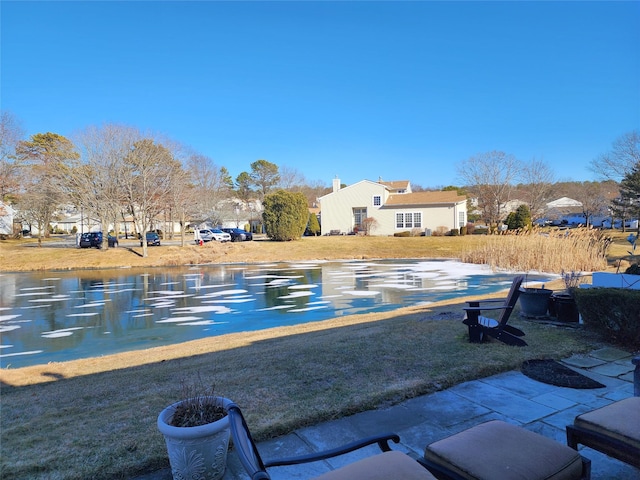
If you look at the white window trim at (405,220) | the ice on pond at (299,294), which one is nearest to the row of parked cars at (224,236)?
the white window trim at (405,220)

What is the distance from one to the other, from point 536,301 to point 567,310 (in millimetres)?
455

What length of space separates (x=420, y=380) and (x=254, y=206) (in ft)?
179

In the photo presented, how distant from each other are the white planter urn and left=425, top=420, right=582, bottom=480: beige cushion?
117cm

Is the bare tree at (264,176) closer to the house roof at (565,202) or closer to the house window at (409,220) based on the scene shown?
the house window at (409,220)

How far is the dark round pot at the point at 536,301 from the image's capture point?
255 inches

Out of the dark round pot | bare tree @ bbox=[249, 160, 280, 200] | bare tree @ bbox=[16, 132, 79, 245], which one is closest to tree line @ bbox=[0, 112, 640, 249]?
bare tree @ bbox=[16, 132, 79, 245]

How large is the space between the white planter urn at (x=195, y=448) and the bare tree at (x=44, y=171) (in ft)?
94.8

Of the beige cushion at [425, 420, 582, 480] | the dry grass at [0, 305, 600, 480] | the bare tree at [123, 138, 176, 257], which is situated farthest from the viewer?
the bare tree at [123, 138, 176, 257]

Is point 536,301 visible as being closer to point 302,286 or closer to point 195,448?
point 195,448

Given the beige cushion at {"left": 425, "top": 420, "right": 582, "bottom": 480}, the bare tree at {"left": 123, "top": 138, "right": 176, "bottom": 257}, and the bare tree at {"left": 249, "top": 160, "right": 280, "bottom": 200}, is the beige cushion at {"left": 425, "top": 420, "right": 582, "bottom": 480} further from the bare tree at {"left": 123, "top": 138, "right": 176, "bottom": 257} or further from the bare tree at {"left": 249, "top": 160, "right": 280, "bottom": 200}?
the bare tree at {"left": 249, "top": 160, "right": 280, "bottom": 200}

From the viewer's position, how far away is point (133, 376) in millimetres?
4871

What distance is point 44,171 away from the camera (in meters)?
29.4

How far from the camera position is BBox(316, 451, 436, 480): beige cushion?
1.62 m

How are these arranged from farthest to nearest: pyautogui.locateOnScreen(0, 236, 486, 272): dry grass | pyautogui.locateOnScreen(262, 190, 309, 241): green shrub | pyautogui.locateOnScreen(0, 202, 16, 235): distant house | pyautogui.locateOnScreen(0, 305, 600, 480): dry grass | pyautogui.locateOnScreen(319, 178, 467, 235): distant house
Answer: pyautogui.locateOnScreen(0, 202, 16, 235): distant house < pyautogui.locateOnScreen(319, 178, 467, 235): distant house < pyautogui.locateOnScreen(262, 190, 309, 241): green shrub < pyautogui.locateOnScreen(0, 236, 486, 272): dry grass < pyautogui.locateOnScreen(0, 305, 600, 480): dry grass
